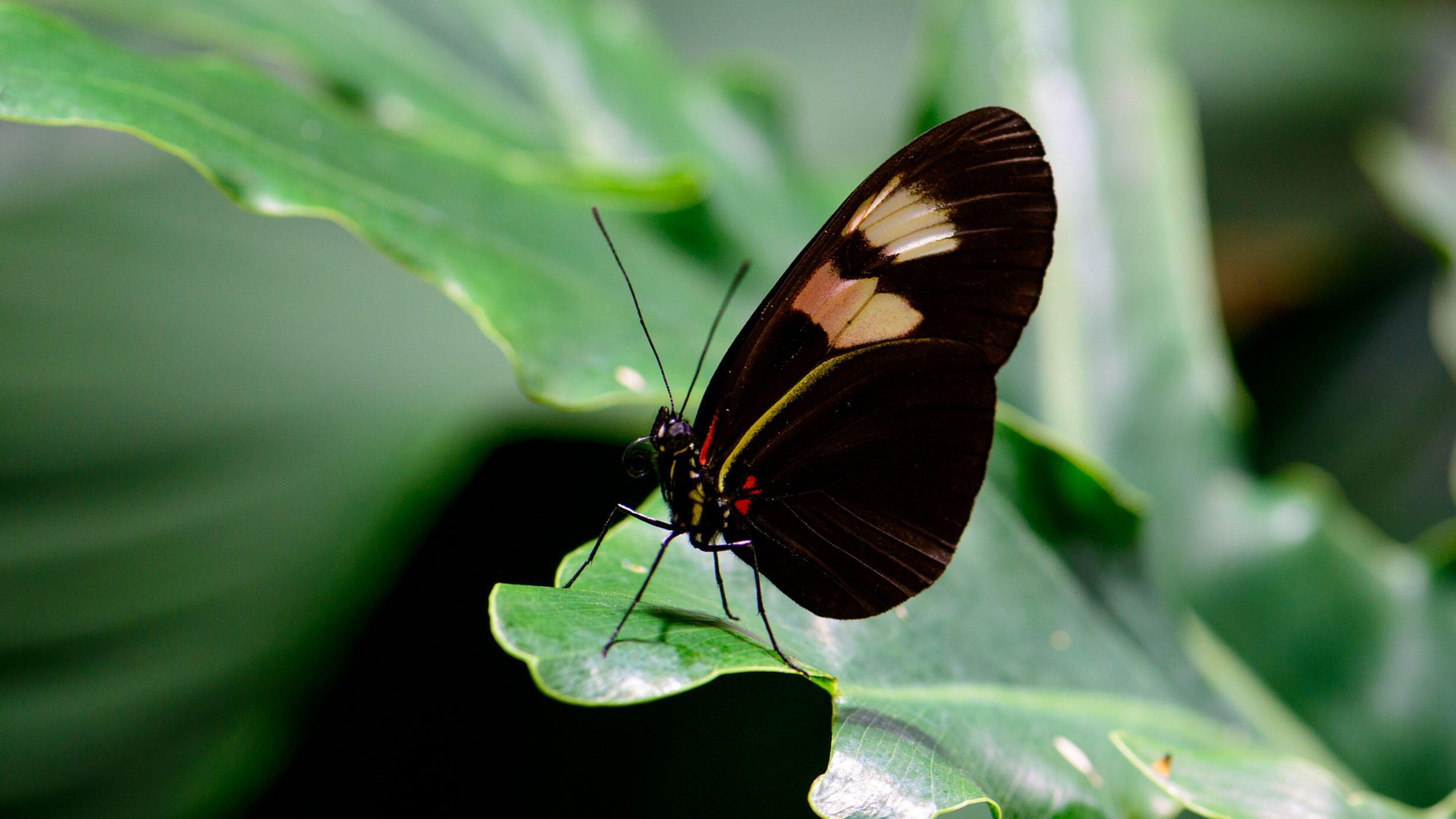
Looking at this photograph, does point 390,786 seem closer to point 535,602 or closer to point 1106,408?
point 535,602

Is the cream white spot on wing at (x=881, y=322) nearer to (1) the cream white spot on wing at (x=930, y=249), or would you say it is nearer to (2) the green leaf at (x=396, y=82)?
(1) the cream white spot on wing at (x=930, y=249)

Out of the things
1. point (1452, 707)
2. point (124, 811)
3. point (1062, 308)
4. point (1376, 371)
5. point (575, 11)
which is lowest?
point (1376, 371)

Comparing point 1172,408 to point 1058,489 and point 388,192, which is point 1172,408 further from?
point 388,192

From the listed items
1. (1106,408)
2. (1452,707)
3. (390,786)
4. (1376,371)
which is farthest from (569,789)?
(1376,371)

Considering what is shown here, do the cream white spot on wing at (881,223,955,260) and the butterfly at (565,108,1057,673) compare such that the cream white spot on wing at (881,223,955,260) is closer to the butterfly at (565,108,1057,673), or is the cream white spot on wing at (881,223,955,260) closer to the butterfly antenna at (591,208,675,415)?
the butterfly at (565,108,1057,673)

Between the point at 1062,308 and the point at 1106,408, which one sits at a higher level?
the point at 1062,308

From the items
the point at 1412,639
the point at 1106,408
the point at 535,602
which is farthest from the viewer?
the point at 1106,408

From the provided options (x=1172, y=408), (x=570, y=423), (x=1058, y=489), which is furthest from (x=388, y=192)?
(x=1172, y=408)
